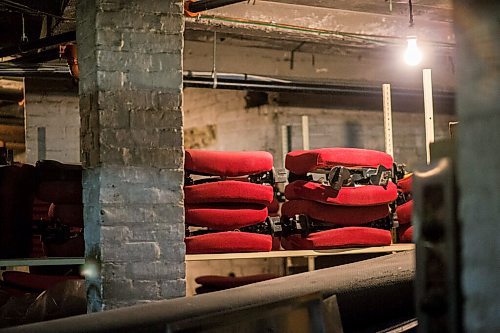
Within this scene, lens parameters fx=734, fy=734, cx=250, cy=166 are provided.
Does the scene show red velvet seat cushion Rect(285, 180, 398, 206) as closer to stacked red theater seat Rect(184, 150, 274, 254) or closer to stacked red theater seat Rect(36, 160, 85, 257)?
stacked red theater seat Rect(184, 150, 274, 254)

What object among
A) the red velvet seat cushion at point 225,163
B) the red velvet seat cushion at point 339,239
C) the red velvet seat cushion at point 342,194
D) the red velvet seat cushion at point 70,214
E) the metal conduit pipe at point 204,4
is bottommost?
the red velvet seat cushion at point 339,239

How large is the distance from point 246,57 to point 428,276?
5120 millimetres

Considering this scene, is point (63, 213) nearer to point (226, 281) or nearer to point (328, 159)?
point (226, 281)

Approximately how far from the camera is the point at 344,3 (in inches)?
192

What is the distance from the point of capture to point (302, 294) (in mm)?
1409

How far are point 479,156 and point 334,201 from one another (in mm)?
3029

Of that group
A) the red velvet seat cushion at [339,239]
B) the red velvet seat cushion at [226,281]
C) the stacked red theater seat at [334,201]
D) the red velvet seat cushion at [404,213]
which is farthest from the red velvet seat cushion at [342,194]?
the red velvet seat cushion at [226,281]

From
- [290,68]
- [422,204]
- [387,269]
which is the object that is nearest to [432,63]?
[290,68]

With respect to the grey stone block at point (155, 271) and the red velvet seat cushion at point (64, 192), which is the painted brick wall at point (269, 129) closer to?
the red velvet seat cushion at point (64, 192)

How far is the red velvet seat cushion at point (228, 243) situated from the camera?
11.5ft

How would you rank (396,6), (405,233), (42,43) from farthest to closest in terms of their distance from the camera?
(396,6), (405,233), (42,43)

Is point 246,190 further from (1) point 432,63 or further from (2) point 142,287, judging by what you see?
(1) point 432,63

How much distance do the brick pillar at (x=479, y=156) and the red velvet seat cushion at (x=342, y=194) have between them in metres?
3.00

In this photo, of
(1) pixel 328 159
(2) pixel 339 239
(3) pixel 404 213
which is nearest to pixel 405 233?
(3) pixel 404 213
